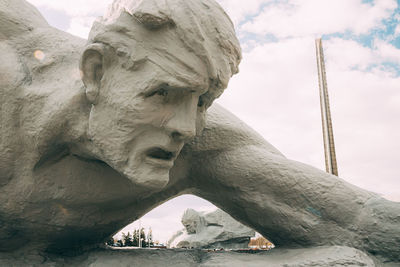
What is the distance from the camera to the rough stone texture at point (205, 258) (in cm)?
166

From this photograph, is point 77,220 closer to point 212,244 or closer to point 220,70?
point 220,70

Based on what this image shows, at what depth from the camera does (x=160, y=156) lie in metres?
1.55

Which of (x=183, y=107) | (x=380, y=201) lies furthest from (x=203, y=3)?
(x=380, y=201)

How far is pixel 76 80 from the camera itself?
167 cm

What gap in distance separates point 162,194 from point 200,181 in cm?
22

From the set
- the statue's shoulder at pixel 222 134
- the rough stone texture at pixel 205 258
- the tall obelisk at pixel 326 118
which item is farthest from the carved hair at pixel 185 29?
the tall obelisk at pixel 326 118

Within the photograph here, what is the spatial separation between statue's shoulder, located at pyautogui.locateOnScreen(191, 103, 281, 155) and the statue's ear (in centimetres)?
60

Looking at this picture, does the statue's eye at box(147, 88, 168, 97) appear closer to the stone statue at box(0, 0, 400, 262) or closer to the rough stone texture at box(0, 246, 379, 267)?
the stone statue at box(0, 0, 400, 262)

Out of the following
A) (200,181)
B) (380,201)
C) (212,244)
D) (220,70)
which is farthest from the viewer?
(212,244)

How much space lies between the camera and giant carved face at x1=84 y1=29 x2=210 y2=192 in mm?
1393

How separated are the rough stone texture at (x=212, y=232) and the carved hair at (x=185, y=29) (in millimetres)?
3772

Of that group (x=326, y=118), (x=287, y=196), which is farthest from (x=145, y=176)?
(x=326, y=118)

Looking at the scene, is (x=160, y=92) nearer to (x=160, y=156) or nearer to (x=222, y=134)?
(x=160, y=156)

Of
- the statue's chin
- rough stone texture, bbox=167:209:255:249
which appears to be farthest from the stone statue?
rough stone texture, bbox=167:209:255:249
